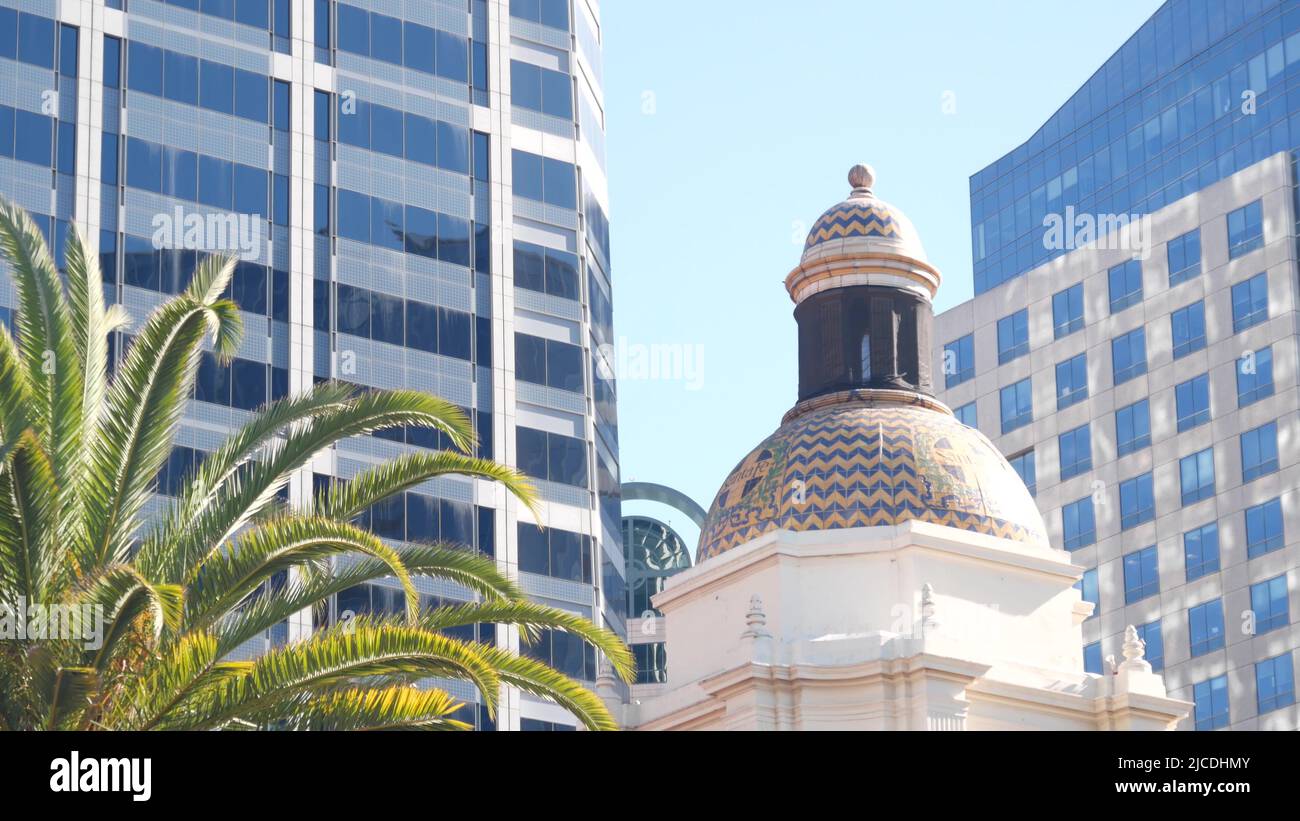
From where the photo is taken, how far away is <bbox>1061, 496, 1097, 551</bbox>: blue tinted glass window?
97.5 metres

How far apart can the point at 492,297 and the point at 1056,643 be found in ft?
123

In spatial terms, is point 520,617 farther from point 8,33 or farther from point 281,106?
point 281,106

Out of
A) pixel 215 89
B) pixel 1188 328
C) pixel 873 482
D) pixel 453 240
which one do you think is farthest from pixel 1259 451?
pixel 873 482

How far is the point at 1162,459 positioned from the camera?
3772 inches

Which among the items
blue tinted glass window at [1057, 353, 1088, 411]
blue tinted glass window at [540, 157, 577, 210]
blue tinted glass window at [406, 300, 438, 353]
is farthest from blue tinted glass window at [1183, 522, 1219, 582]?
blue tinted glass window at [406, 300, 438, 353]

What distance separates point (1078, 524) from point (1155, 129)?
18975mm

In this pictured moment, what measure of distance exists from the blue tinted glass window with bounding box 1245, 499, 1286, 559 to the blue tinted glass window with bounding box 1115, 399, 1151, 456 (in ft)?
19.5

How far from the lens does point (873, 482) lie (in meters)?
42.4

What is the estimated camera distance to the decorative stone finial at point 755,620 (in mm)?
41156

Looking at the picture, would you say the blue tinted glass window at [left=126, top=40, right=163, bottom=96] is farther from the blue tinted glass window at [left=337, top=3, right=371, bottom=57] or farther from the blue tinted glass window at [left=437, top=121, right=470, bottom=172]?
the blue tinted glass window at [left=437, top=121, right=470, bottom=172]

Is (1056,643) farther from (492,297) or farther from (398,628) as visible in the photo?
(492,297)

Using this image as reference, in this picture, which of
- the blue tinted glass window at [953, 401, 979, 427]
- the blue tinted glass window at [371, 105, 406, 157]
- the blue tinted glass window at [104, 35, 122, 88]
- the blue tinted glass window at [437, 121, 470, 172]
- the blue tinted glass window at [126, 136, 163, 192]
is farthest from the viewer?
the blue tinted glass window at [953, 401, 979, 427]
